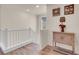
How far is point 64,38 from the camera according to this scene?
236 centimetres

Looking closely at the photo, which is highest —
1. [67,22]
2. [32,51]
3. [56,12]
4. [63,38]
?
[56,12]

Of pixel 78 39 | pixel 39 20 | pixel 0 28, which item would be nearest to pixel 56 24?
pixel 39 20

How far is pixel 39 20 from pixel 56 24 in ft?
1.19

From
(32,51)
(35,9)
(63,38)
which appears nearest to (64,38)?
(63,38)

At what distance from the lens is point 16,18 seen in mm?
2322

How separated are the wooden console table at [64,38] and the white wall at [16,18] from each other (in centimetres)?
49

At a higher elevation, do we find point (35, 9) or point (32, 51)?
point (35, 9)

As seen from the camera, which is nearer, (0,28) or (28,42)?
(0,28)

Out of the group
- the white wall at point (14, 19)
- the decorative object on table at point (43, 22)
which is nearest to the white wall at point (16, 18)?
the white wall at point (14, 19)

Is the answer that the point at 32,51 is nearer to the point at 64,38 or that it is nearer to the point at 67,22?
the point at 64,38

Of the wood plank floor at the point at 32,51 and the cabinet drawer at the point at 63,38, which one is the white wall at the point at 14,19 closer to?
the wood plank floor at the point at 32,51

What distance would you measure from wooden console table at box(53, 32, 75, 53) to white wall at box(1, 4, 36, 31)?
0.49 m

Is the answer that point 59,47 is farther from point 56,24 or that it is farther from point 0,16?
point 0,16

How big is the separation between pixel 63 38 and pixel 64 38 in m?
0.02
